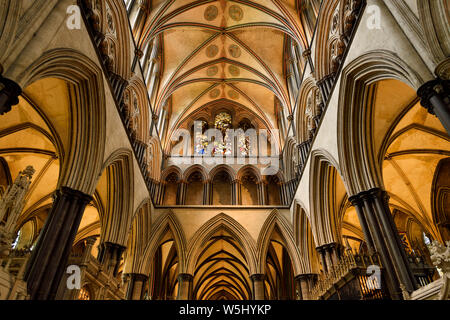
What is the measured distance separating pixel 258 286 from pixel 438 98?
9.09 meters

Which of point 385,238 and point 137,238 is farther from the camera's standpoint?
point 137,238

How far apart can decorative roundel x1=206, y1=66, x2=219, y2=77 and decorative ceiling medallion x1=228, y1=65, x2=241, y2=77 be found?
0.70 metres

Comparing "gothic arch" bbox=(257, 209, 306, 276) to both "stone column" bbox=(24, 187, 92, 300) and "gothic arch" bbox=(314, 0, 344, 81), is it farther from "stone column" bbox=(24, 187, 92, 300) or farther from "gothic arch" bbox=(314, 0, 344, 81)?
"stone column" bbox=(24, 187, 92, 300)

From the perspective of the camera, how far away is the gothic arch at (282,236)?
11.3 m

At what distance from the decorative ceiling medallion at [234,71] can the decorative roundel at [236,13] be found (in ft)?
8.60

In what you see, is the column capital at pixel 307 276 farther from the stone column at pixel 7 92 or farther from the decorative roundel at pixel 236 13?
the decorative roundel at pixel 236 13

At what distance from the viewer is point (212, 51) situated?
14781mm

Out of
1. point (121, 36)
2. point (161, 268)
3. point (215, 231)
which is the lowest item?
point (161, 268)

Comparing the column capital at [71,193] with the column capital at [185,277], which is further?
the column capital at [185,277]

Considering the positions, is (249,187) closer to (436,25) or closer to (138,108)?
(138,108)

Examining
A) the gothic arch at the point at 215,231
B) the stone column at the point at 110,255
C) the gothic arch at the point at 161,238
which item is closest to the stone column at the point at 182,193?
the gothic arch at the point at 161,238

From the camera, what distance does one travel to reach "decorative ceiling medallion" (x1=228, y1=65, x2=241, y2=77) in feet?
51.1

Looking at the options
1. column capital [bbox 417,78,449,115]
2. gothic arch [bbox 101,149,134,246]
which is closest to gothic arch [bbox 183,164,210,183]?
gothic arch [bbox 101,149,134,246]

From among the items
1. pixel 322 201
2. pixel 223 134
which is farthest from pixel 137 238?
pixel 223 134
